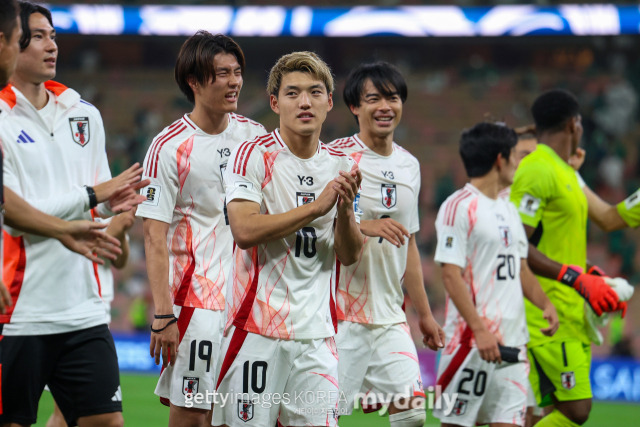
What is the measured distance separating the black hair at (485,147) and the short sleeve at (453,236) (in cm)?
35

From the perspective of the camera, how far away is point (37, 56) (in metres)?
4.12

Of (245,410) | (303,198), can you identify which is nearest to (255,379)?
(245,410)

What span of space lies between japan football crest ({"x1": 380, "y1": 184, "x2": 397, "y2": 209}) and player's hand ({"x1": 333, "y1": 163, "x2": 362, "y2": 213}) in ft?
4.95

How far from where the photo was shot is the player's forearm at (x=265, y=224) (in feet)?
12.7

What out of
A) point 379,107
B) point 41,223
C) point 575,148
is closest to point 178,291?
point 41,223

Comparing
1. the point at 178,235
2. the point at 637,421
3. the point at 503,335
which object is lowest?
the point at 637,421

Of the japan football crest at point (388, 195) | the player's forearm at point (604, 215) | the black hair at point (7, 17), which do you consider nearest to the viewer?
the black hair at point (7, 17)

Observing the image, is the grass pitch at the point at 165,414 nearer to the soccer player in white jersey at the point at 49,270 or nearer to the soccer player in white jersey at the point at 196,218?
the soccer player in white jersey at the point at 196,218

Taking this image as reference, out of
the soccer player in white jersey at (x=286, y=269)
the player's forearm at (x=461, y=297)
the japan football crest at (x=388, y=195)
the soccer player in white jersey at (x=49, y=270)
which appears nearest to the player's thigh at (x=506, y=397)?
the player's forearm at (x=461, y=297)

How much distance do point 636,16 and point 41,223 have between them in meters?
16.5

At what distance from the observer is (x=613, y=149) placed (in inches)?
757

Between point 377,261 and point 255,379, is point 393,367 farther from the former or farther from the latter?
point 255,379

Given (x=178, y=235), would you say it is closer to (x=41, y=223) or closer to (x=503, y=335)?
(x=41, y=223)

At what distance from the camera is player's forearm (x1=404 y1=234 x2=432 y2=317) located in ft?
18.6
